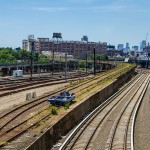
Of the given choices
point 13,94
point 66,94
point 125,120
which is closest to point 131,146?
point 125,120

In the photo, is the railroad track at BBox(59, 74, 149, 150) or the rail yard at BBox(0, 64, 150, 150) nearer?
the rail yard at BBox(0, 64, 150, 150)

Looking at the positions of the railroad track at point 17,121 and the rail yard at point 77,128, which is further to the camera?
the railroad track at point 17,121

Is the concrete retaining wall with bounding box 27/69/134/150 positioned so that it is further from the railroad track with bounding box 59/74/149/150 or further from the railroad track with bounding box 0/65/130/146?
the railroad track with bounding box 0/65/130/146

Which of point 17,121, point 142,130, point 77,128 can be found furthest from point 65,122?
point 142,130

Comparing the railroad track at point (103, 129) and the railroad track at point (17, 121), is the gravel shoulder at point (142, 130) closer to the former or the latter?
the railroad track at point (103, 129)

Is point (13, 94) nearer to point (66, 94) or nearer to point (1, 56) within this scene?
point (66, 94)

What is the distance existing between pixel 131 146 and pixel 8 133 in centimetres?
802

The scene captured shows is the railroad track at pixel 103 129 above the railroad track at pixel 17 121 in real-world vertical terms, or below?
below

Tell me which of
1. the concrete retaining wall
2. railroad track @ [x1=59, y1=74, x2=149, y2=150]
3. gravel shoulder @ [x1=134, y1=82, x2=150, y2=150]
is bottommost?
gravel shoulder @ [x1=134, y1=82, x2=150, y2=150]

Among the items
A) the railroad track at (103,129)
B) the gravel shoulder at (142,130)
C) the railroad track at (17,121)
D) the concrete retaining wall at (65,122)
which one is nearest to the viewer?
the concrete retaining wall at (65,122)

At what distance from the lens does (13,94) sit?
197ft

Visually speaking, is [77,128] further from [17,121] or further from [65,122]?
[17,121]

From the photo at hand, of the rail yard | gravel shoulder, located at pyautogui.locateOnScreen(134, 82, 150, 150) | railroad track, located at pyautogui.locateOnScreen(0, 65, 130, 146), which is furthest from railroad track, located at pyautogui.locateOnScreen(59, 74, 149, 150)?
railroad track, located at pyautogui.locateOnScreen(0, 65, 130, 146)

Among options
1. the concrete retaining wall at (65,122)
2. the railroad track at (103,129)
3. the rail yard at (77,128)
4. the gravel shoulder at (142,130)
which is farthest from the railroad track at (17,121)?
the gravel shoulder at (142,130)
